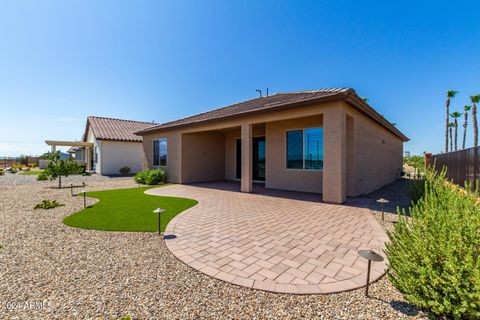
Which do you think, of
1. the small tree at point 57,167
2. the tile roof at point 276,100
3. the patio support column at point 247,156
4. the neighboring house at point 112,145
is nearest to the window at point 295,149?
the tile roof at point 276,100

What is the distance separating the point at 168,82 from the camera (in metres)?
15.0

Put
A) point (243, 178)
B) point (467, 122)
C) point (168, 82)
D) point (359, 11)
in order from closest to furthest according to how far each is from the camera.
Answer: point (359, 11), point (243, 178), point (168, 82), point (467, 122)

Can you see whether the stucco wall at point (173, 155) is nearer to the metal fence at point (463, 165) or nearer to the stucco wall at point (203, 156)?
the stucco wall at point (203, 156)

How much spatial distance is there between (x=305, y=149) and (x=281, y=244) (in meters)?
6.34

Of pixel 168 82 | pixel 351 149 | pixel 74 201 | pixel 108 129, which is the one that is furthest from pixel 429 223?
pixel 108 129

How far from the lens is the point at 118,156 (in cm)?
2088

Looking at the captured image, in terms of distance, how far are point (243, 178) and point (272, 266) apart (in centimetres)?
688

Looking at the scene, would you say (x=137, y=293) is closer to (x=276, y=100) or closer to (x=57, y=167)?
(x=276, y=100)

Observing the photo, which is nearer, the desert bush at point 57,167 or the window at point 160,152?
the desert bush at point 57,167

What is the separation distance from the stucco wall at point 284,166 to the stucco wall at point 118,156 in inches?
660

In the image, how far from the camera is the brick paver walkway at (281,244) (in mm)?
2793

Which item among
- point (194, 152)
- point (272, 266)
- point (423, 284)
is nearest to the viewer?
point (423, 284)

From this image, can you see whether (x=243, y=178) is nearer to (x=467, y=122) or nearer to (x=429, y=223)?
(x=429, y=223)

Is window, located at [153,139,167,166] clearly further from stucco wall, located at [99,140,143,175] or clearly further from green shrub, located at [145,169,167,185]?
stucco wall, located at [99,140,143,175]
